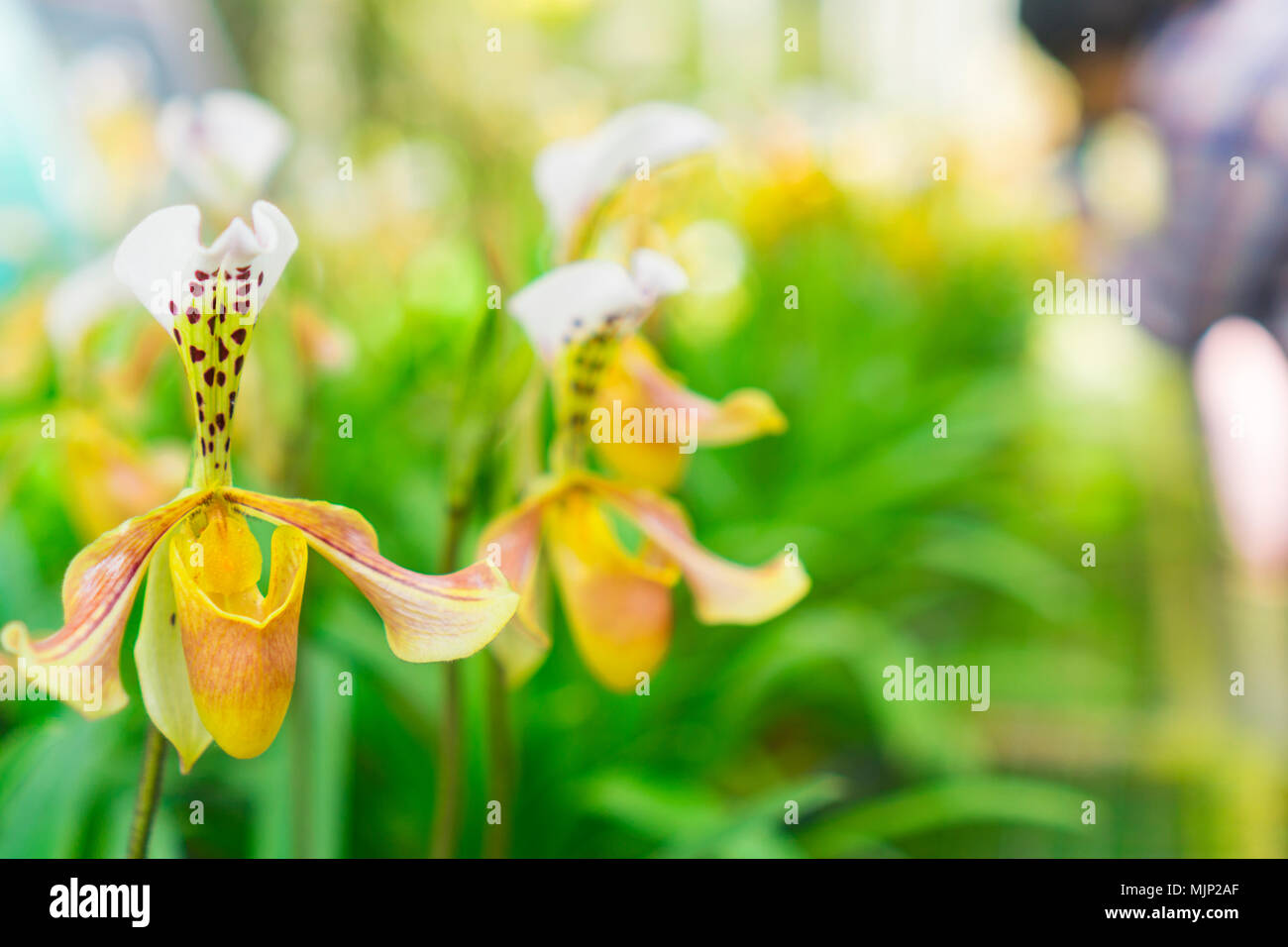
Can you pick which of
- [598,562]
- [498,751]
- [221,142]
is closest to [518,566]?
[598,562]

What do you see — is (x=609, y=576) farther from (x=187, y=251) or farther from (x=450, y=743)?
(x=187, y=251)

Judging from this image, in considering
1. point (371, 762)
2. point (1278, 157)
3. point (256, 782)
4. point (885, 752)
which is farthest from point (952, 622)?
point (256, 782)

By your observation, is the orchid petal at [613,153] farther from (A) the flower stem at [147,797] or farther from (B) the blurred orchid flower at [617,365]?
(A) the flower stem at [147,797]

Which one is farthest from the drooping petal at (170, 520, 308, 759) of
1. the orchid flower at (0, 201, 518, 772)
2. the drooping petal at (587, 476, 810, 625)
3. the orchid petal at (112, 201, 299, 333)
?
the drooping petal at (587, 476, 810, 625)

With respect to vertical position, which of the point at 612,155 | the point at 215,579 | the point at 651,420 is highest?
the point at 612,155

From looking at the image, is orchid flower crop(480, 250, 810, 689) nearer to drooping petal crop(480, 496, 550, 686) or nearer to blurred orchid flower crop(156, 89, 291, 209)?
drooping petal crop(480, 496, 550, 686)

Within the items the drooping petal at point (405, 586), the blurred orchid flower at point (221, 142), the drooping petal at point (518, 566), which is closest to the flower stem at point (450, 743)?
the drooping petal at point (518, 566)

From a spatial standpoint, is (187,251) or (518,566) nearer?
(187,251)
